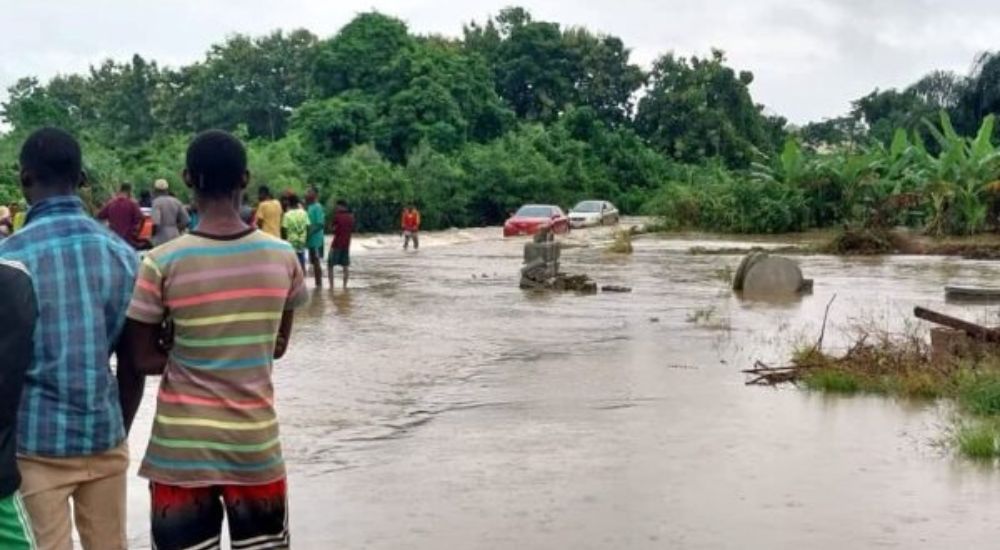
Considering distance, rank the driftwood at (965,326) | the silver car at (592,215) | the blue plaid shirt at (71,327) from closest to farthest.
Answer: the blue plaid shirt at (71,327) → the driftwood at (965,326) → the silver car at (592,215)

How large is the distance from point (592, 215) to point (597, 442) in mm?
40128

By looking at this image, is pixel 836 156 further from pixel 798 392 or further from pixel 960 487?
pixel 960 487

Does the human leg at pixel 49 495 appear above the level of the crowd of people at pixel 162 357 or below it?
below

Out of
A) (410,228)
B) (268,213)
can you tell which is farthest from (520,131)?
(268,213)

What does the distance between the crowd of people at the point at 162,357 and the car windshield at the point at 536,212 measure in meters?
39.9

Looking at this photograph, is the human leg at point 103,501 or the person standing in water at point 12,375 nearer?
the person standing in water at point 12,375

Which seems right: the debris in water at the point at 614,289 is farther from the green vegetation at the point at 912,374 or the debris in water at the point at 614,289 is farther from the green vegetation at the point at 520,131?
the green vegetation at the point at 520,131

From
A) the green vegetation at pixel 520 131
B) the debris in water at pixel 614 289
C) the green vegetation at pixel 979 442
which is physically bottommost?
the debris in water at pixel 614 289

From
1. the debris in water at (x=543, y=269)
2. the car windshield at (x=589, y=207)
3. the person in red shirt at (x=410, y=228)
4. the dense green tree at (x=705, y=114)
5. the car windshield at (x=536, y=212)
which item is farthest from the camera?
the dense green tree at (x=705, y=114)

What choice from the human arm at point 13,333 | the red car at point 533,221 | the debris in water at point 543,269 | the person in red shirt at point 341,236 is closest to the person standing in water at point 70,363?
the human arm at point 13,333

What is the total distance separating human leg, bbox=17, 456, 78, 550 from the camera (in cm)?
402

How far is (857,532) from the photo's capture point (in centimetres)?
664

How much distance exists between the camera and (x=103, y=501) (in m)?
4.25

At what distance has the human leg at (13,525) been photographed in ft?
11.1
